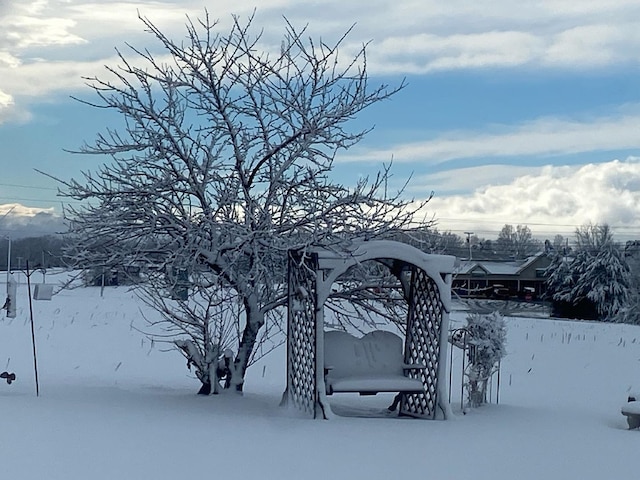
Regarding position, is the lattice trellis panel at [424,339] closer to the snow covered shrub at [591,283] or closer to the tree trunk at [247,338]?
the tree trunk at [247,338]

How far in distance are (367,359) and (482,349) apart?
4.53 feet

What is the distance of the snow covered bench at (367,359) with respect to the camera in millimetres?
8359

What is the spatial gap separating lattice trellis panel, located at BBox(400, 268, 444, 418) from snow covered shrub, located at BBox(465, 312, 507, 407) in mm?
553

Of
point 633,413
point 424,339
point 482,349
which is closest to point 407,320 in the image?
point 424,339

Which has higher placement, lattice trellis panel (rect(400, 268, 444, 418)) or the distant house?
lattice trellis panel (rect(400, 268, 444, 418))

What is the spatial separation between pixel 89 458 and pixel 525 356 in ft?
42.3

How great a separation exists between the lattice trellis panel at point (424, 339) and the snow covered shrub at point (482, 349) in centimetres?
55

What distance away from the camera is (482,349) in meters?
9.10

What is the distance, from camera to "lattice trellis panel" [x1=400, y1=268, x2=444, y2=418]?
857cm

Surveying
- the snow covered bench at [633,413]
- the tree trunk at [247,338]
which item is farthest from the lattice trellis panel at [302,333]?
the snow covered bench at [633,413]

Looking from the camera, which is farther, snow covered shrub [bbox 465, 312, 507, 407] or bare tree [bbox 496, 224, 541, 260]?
bare tree [bbox 496, 224, 541, 260]

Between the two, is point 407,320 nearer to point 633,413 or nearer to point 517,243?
point 633,413

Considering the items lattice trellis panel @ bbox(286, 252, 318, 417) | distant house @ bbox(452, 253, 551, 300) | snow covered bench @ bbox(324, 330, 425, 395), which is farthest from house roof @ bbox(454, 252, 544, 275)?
lattice trellis panel @ bbox(286, 252, 318, 417)

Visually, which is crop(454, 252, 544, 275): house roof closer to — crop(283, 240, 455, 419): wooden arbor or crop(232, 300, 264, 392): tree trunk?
crop(283, 240, 455, 419): wooden arbor
